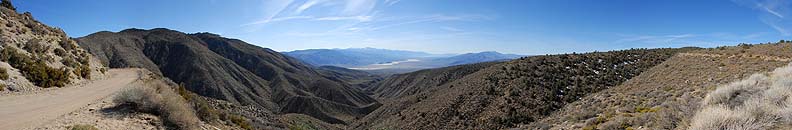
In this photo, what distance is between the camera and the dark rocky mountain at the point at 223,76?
91.7 metres

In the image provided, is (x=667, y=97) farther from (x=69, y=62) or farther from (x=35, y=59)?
(x=69, y=62)

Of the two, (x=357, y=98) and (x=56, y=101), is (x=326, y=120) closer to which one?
(x=357, y=98)

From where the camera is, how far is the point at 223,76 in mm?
105625

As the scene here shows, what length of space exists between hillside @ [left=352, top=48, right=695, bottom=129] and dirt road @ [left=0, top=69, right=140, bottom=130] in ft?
79.2

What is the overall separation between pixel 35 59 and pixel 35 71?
10.5 feet

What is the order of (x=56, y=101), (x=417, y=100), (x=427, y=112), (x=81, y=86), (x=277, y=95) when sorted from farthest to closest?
(x=277, y=95) < (x=417, y=100) < (x=427, y=112) < (x=81, y=86) < (x=56, y=101)

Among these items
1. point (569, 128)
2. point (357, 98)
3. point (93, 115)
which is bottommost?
point (357, 98)

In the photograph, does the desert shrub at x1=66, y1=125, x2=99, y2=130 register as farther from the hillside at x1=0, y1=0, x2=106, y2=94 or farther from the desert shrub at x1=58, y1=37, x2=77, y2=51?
the desert shrub at x1=58, y1=37, x2=77, y2=51

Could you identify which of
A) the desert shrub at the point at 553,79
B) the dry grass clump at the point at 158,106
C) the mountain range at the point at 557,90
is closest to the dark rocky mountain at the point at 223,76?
the mountain range at the point at 557,90

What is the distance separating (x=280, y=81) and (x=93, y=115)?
379 feet

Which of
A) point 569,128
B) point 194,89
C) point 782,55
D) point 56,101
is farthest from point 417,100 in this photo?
point 194,89

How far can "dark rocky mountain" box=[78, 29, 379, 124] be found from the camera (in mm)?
91688

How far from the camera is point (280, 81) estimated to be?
124500mm

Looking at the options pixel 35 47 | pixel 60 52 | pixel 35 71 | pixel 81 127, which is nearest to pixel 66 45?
pixel 60 52
